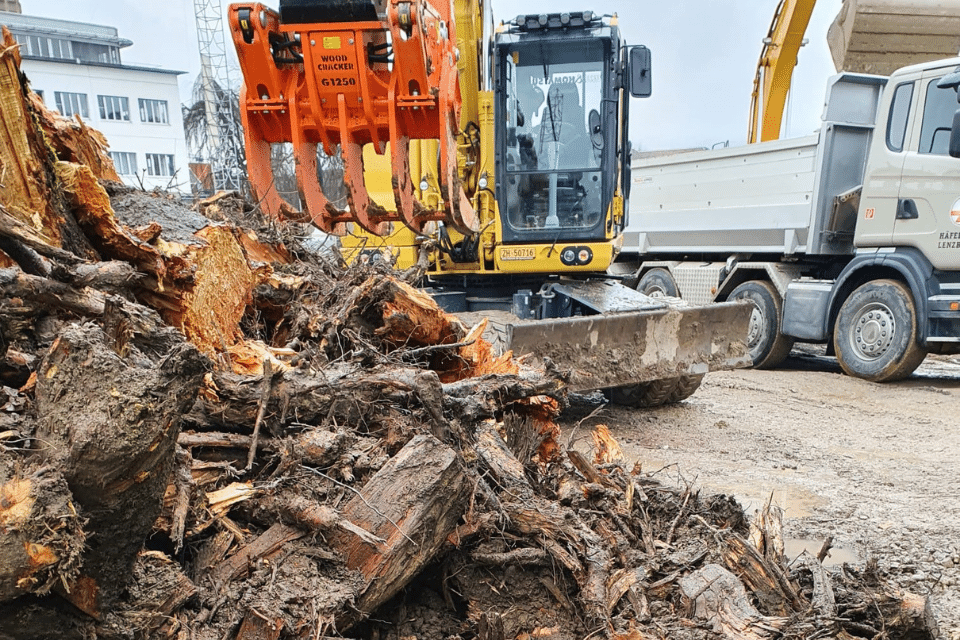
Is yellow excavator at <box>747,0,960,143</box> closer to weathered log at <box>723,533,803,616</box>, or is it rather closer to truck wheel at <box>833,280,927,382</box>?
truck wheel at <box>833,280,927,382</box>

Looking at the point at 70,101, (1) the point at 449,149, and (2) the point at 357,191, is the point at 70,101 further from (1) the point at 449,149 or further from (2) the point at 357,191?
(1) the point at 449,149

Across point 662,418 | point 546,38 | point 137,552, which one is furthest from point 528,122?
point 137,552

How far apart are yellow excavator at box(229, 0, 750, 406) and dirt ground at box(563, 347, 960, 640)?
1.79ft

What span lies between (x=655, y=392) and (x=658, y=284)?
4842 mm

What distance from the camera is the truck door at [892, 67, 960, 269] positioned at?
6504mm

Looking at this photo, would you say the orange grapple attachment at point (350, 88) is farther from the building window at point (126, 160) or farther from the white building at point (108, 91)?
the building window at point (126, 160)

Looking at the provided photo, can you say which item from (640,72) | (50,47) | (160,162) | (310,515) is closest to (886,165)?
(640,72)

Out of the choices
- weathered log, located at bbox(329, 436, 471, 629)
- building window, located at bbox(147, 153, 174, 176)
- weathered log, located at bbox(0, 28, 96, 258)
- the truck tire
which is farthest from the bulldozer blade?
building window, located at bbox(147, 153, 174, 176)

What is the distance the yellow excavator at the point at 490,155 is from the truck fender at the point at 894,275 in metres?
2.52

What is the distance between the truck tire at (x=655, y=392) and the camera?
5.88 metres

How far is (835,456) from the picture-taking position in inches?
197

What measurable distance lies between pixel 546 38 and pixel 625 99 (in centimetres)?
92

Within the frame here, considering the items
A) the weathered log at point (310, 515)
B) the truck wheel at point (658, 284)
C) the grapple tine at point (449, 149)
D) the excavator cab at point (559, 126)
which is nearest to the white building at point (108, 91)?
the truck wheel at point (658, 284)

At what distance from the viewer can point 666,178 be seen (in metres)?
10.3
